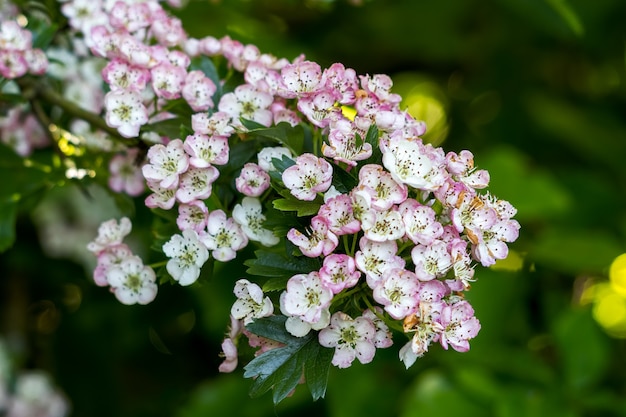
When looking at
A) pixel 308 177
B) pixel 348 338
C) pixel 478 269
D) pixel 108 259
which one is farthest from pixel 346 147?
pixel 478 269

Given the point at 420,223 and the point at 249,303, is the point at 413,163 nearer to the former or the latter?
the point at 420,223

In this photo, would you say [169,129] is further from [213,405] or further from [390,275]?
[213,405]

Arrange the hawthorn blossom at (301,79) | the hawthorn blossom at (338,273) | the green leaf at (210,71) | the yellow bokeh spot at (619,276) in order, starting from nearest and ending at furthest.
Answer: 1. the hawthorn blossom at (338,273)
2. the hawthorn blossom at (301,79)
3. the green leaf at (210,71)
4. the yellow bokeh spot at (619,276)

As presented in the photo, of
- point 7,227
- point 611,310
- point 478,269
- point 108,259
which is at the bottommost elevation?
point 611,310

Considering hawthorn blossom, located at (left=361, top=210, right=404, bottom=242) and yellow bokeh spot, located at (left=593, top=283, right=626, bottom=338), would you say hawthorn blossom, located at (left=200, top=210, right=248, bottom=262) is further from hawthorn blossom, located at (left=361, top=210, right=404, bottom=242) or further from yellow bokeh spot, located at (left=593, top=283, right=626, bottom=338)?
yellow bokeh spot, located at (left=593, top=283, right=626, bottom=338)

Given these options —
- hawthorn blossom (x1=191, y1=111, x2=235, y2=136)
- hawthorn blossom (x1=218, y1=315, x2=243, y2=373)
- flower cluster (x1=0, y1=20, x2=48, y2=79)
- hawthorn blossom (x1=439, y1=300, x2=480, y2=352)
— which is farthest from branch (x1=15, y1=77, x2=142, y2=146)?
hawthorn blossom (x1=439, y1=300, x2=480, y2=352)

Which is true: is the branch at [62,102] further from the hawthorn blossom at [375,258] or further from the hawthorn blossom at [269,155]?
the hawthorn blossom at [375,258]

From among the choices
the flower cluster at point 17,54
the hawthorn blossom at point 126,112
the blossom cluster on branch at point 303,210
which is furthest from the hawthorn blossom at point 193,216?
the flower cluster at point 17,54
